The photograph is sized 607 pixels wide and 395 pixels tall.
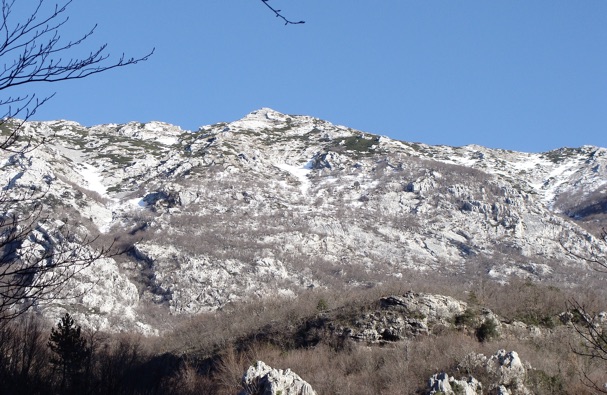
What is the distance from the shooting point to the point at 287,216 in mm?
90562

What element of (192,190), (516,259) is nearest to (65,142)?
(192,190)

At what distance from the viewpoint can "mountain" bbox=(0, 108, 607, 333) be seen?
6862 cm

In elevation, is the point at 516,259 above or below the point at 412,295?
above

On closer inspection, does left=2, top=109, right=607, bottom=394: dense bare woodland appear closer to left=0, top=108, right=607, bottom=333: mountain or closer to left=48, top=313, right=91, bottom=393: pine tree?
left=0, top=108, right=607, bottom=333: mountain

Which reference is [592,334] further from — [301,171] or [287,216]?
[301,171]

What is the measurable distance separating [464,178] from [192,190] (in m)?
48.1

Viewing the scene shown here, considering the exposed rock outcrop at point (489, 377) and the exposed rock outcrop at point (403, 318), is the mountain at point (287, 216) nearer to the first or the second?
the exposed rock outcrop at point (403, 318)


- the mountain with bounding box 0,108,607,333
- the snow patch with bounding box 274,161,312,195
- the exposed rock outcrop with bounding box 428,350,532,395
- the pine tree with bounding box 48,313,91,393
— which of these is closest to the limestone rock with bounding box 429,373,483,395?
the exposed rock outcrop with bounding box 428,350,532,395

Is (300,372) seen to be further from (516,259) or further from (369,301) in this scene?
(516,259)

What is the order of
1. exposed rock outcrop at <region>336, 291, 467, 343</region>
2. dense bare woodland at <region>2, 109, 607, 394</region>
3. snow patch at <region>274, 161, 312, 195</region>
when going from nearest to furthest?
dense bare woodland at <region>2, 109, 607, 394</region>
exposed rock outcrop at <region>336, 291, 467, 343</region>
snow patch at <region>274, 161, 312, 195</region>

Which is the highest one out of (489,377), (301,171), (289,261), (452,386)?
(301,171)

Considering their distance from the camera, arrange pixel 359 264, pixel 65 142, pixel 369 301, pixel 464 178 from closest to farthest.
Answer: pixel 369 301
pixel 359 264
pixel 464 178
pixel 65 142

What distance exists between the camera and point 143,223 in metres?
84.2

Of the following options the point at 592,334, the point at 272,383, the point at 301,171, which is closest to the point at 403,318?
the point at 272,383
